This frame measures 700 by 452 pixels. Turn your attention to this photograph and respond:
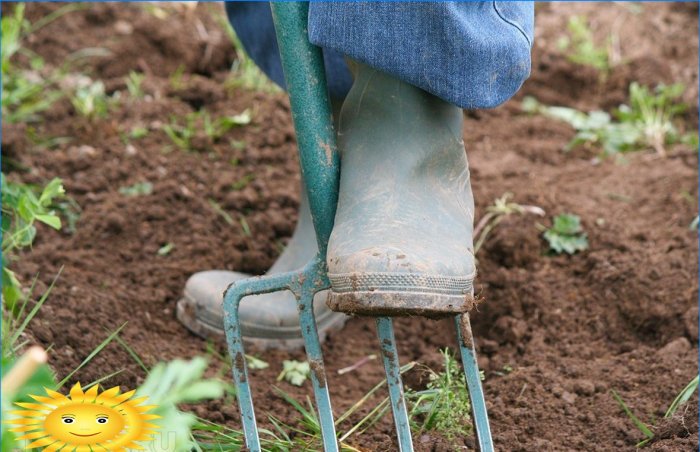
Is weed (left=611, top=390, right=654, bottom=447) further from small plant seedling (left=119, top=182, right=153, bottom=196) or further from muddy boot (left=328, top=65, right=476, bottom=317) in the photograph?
small plant seedling (left=119, top=182, right=153, bottom=196)

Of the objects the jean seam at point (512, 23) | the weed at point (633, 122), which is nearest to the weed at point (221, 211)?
the jean seam at point (512, 23)

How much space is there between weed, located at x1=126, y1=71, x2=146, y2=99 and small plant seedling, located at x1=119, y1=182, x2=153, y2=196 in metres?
0.55

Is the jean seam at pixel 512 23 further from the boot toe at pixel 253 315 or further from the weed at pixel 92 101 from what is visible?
the weed at pixel 92 101

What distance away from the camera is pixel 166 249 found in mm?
2223

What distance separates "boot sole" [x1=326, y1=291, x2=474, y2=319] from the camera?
1.34m

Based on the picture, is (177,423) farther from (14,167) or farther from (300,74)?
(14,167)

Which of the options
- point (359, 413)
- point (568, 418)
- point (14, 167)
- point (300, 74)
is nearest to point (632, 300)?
point (568, 418)

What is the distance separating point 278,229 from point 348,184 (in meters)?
0.85

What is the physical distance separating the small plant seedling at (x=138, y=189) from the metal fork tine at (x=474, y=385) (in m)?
1.18

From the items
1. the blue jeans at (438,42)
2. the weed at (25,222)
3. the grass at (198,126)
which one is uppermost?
the blue jeans at (438,42)

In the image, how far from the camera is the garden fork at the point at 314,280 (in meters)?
1.45

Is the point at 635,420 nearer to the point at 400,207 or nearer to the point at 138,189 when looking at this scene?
the point at 400,207

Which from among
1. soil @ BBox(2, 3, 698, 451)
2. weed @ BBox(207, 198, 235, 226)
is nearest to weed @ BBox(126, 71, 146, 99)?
soil @ BBox(2, 3, 698, 451)

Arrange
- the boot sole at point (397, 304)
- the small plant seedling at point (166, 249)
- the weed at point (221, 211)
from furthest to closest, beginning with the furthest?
the weed at point (221, 211)
the small plant seedling at point (166, 249)
the boot sole at point (397, 304)
